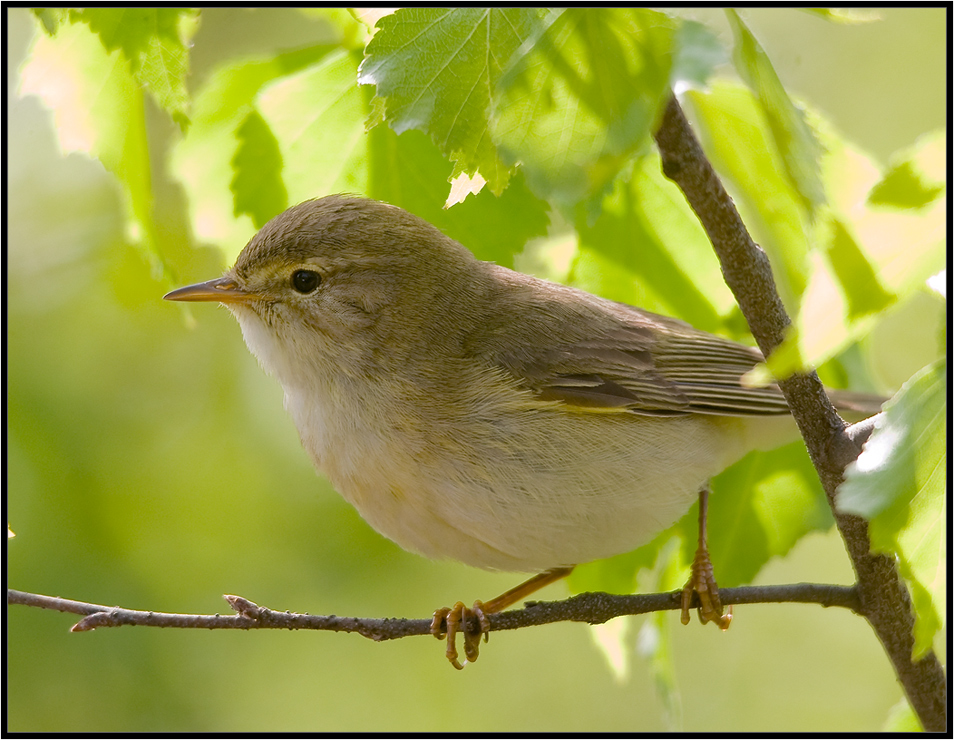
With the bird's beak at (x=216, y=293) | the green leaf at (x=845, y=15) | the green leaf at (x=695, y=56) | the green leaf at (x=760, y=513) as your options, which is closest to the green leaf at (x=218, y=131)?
the bird's beak at (x=216, y=293)

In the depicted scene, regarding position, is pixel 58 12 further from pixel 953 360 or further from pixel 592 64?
pixel 953 360

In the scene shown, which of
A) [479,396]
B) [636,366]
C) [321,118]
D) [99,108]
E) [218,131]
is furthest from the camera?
[636,366]

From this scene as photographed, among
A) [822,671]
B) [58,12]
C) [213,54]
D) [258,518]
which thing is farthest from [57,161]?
[822,671]

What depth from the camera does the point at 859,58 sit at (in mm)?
5852

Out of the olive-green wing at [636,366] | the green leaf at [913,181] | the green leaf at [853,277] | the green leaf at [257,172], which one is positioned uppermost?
the green leaf at [257,172]

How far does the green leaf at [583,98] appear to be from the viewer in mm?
1461

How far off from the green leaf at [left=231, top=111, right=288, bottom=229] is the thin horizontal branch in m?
1.19

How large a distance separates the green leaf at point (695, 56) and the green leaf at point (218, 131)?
158 cm

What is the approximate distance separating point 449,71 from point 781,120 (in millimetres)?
707

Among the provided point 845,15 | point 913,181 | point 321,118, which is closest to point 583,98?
point 913,181

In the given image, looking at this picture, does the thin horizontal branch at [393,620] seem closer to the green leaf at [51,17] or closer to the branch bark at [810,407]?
the branch bark at [810,407]

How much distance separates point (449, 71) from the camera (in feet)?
6.15

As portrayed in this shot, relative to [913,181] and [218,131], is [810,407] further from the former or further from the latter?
[218,131]

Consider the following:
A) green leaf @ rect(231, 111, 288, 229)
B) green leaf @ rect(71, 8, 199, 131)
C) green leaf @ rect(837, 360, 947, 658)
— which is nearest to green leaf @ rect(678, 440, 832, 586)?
green leaf @ rect(837, 360, 947, 658)
